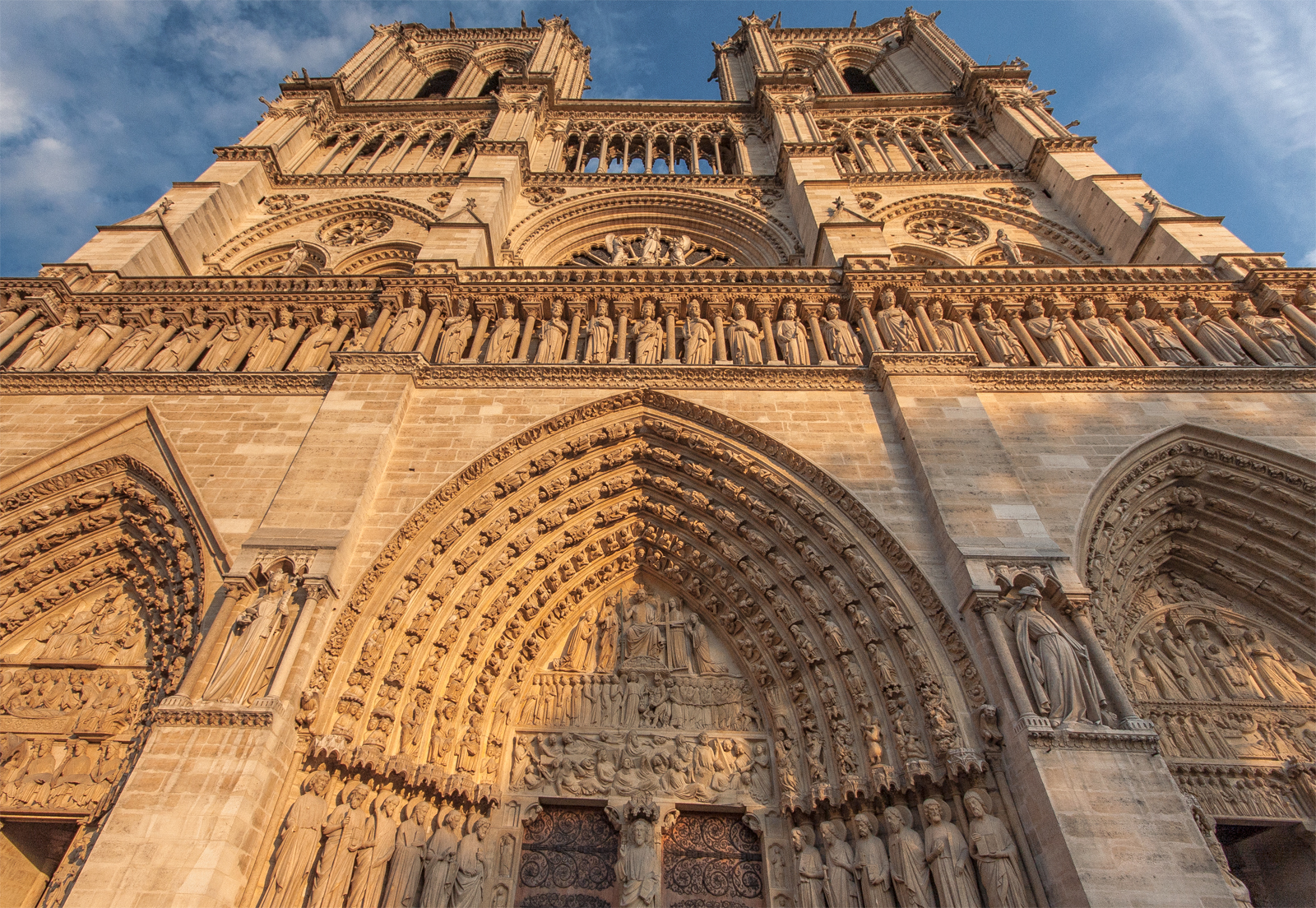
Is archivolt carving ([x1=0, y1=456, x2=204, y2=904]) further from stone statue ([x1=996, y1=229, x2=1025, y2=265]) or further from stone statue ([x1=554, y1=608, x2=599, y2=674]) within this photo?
stone statue ([x1=996, y1=229, x2=1025, y2=265])

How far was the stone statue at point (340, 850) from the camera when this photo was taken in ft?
15.9

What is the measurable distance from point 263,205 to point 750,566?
12823 mm

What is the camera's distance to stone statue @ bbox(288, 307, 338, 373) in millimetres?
8453

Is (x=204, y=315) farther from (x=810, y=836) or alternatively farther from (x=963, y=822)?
(x=963, y=822)

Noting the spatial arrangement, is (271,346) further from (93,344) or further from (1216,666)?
(1216,666)

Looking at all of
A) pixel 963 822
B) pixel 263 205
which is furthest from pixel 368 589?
pixel 263 205

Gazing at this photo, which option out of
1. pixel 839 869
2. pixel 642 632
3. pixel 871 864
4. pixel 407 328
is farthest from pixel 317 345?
pixel 871 864

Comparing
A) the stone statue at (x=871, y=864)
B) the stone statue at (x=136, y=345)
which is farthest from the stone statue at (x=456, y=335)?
the stone statue at (x=871, y=864)

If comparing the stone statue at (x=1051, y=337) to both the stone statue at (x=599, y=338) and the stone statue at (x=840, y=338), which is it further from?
the stone statue at (x=599, y=338)

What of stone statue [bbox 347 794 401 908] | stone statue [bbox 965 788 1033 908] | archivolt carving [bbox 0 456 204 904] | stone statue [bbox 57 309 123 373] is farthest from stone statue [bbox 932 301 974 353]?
stone statue [bbox 57 309 123 373]

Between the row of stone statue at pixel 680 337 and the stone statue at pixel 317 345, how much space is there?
0.02m

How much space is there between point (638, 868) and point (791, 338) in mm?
5731

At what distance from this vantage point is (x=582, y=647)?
7.29 m

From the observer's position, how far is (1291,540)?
280 inches
